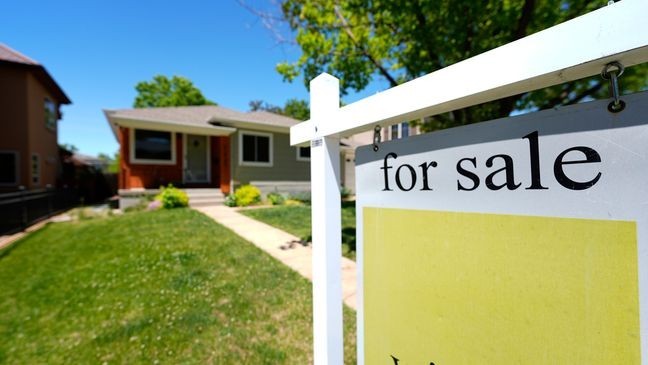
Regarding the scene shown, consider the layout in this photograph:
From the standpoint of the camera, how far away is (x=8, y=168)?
535 inches

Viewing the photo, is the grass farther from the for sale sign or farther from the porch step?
the for sale sign

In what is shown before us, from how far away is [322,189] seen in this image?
139cm

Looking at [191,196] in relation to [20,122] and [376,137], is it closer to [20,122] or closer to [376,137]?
[20,122]

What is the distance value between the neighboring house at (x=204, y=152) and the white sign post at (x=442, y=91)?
11771 millimetres

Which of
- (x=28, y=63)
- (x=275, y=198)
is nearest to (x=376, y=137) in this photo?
(x=275, y=198)

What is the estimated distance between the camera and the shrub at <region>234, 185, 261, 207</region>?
11922mm

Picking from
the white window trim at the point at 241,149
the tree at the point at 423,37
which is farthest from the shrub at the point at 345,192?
the tree at the point at 423,37

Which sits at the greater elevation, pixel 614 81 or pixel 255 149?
pixel 255 149

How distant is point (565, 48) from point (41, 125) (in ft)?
71.1

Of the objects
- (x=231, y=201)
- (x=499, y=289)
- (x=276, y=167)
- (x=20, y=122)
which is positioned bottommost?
(x=231, y=201)

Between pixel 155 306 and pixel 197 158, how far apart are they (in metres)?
12.4

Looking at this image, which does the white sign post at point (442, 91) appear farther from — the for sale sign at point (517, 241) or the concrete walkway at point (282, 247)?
the concrete walkway at point (282, 247)

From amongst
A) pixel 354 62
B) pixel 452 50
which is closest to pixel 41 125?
pixel 354 62

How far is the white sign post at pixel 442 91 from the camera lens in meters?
0.67
